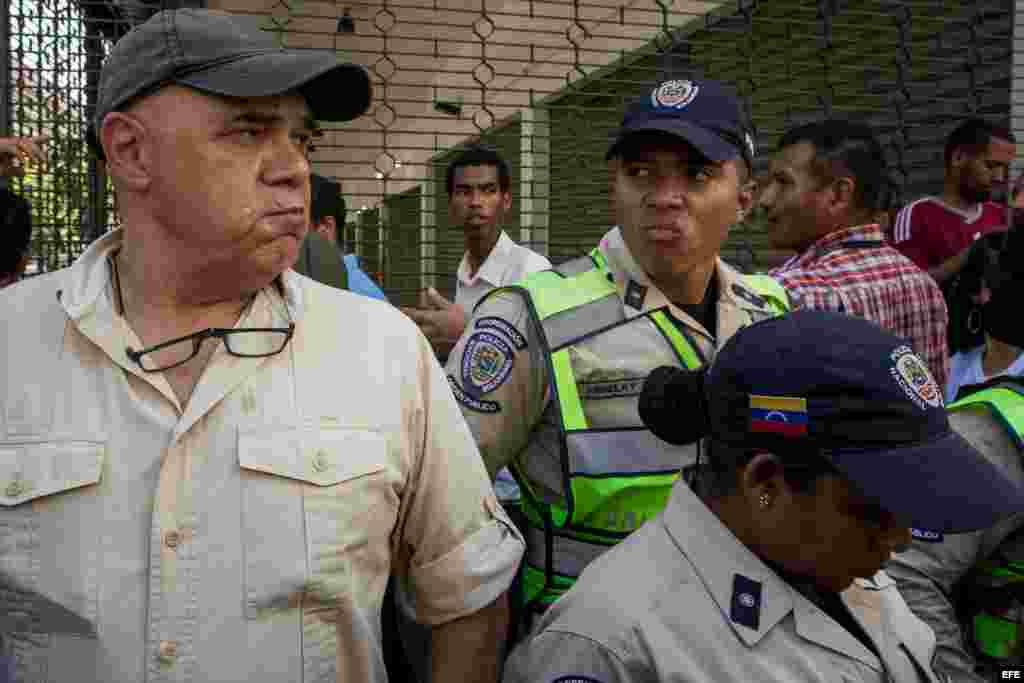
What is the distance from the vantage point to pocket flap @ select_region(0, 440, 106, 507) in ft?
5.28

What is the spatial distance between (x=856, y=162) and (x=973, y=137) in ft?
5.84

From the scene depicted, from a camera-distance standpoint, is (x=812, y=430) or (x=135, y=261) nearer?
(x=812, y=430)

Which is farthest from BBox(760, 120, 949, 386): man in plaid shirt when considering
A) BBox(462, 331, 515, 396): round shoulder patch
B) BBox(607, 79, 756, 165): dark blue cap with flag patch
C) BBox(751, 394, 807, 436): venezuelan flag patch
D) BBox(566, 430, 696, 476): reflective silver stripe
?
BBox(751, 394, 807, 436): venezuelan flag patch

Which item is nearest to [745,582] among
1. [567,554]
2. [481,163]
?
[567,554]

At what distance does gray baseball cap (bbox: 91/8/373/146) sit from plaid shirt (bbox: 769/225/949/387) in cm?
183

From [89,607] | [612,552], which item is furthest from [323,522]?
[612,552]

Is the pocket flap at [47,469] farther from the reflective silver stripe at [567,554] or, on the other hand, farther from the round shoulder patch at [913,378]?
the round shoulder patch at [913,378]

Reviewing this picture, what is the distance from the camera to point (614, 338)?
2.31m

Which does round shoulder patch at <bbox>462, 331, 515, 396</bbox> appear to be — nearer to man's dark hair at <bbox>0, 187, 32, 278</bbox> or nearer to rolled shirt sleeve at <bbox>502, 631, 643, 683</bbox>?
rolled shirt sleeve at <bbox>502, 631, 643, 683</bbox>

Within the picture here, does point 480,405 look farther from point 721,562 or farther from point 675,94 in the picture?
point 675,94

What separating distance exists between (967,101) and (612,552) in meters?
5.53

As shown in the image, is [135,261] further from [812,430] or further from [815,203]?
[815,203]

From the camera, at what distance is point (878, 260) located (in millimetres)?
3396

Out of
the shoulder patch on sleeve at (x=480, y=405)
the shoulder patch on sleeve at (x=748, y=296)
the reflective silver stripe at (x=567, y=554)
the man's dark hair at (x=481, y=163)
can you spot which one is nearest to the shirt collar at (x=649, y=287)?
the shoulder patch on sleeve at (x=748, y=296)
